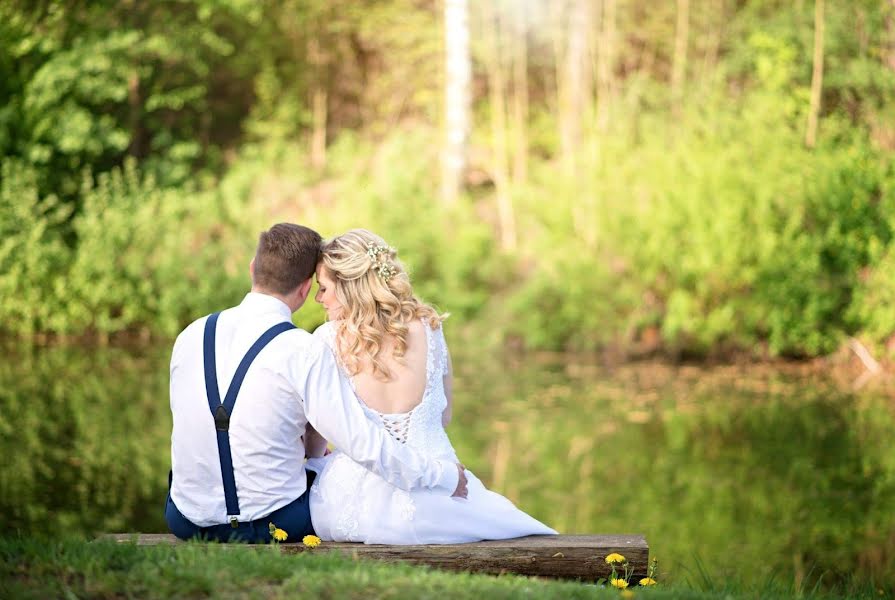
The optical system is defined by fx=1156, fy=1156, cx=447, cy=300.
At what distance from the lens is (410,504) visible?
400 centimetres

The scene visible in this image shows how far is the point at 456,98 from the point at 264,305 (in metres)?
13.7

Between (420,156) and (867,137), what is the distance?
24.3 ft

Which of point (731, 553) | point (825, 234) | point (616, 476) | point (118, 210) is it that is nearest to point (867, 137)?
point (825, 234)

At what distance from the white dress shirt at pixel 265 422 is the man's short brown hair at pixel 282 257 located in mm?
64

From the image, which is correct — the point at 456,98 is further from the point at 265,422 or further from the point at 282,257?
the point at 265,422

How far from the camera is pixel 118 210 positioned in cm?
1547

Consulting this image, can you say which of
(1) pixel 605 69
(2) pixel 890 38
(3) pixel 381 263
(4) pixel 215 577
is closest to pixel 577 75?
(1) pixel 605 69

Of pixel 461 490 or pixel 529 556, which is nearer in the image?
pixel 529 556

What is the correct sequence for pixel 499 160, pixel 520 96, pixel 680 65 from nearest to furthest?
pixel 499 160
pixel 680 65
pixel 520 96

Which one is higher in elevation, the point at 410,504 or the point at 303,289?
A: the point at 303,289

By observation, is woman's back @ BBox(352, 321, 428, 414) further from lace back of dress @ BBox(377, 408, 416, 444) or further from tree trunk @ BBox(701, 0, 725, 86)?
tree trunk @ BBox(701, 0, 725, 86)

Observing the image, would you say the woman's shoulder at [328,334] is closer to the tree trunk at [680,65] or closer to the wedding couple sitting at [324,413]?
the wedding couple sitting at [324,413]

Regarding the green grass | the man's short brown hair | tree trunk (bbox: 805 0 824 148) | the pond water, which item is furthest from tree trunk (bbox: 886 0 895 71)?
the green grass

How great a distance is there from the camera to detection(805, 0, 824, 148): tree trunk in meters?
13.7
